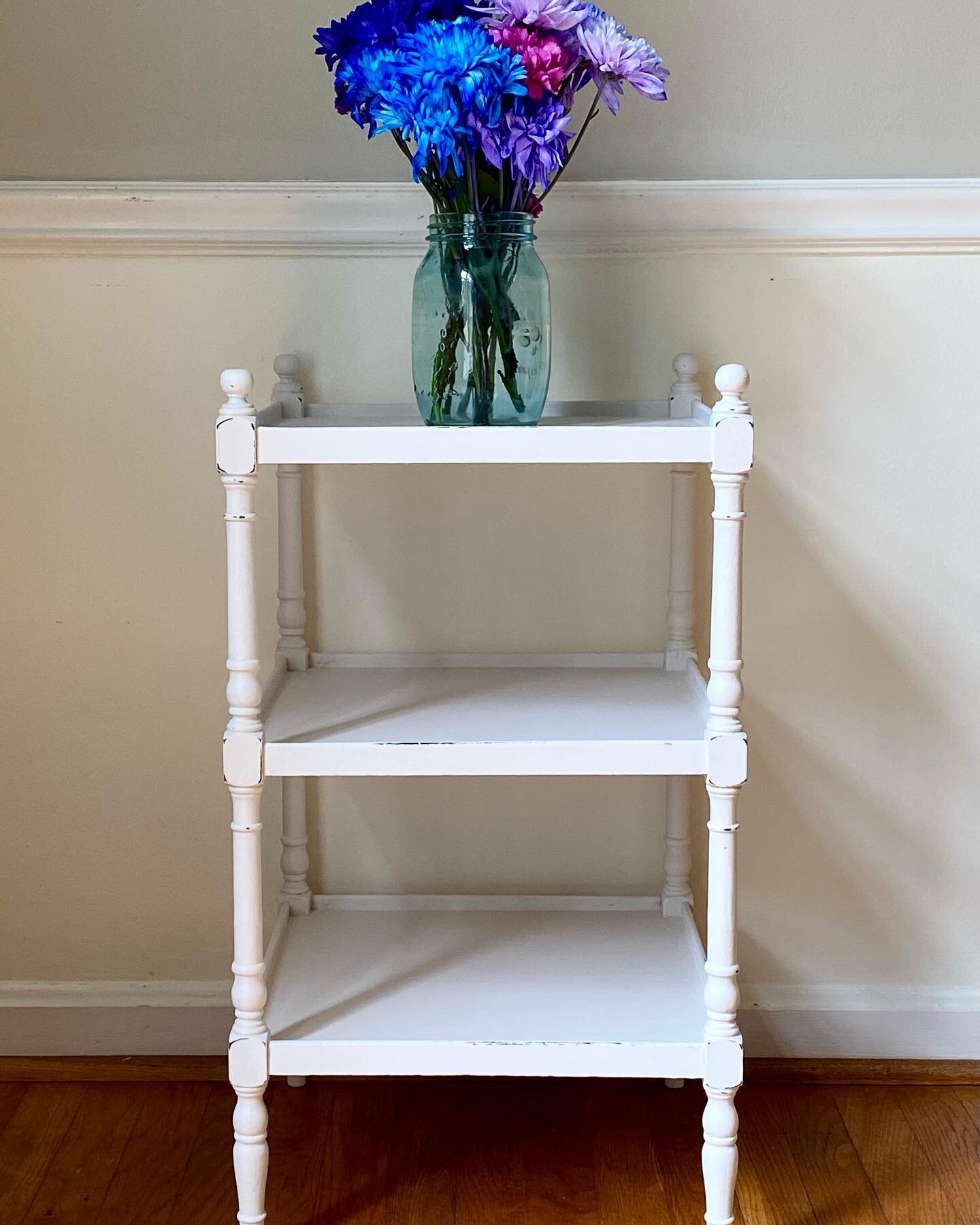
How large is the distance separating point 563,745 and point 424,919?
1.37 feet

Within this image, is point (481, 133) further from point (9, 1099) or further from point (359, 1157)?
point (9, 1099)

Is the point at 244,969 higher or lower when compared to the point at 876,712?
lower

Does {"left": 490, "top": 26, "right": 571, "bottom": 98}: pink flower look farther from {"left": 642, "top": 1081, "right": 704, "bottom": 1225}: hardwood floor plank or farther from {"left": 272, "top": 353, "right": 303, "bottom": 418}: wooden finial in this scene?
{"left": 642, "top": 1081, "right": 704, "bottom": 1225}: hardwood floor plank

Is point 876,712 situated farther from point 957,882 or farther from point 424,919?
point 424,919

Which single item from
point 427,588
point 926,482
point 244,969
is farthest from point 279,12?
point 244,969

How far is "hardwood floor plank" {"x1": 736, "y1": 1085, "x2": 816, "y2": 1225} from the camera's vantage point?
4.24 ft

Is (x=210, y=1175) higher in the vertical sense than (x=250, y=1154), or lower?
lower

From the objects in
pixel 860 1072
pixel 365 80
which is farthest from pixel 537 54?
pixel 860 1072

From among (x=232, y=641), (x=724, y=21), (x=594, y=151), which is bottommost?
(x=232, y=641)

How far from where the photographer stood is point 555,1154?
4.53 ft

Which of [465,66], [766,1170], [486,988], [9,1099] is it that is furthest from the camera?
[9,1099]

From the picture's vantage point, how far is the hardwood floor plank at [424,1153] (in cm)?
129

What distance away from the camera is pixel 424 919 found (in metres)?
1.44

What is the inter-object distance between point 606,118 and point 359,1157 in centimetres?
116
